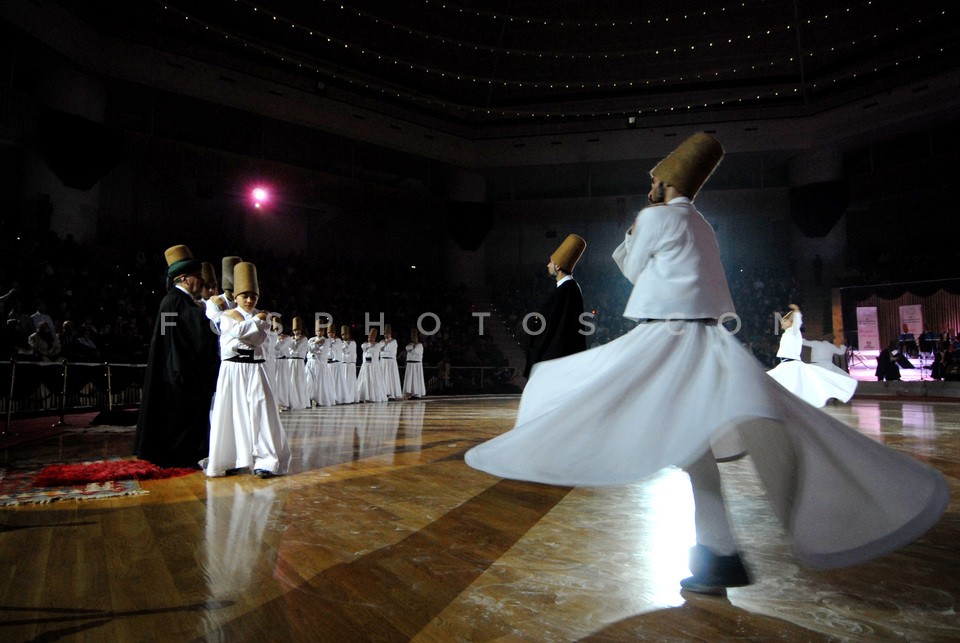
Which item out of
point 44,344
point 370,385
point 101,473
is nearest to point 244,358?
point 101,473

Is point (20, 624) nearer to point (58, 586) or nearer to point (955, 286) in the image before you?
point (58, 586)

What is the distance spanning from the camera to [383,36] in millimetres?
17828

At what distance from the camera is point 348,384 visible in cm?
1406

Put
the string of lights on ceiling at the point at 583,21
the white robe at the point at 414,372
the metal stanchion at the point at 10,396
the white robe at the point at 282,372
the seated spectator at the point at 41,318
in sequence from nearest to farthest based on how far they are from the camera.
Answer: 1. the metal stanchion at the point at 10,396
2. the seated spectator at the point at 41,318
3. the white robe at the point at 282,372
4. the white robe at the point at 414,372
5. the string of lights on ceiling at the point at 583,21

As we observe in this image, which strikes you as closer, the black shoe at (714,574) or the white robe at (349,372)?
the black shoe at (714,574)

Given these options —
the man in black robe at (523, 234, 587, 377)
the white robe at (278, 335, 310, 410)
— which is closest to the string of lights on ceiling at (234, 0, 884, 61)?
the white robe at (278, 335, 310, 410)

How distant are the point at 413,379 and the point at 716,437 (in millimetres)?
14419

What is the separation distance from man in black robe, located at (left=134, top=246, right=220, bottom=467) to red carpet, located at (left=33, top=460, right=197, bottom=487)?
0.10m

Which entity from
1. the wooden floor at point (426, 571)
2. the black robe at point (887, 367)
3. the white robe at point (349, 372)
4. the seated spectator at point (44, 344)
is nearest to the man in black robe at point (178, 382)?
the wooden floor at point (426, 571)

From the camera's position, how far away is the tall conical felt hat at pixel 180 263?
4.88m

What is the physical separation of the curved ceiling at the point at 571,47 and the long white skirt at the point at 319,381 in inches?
374

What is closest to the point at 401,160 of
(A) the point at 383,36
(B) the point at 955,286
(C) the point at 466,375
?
(A) the point at 383,36

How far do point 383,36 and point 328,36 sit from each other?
59.9 inches

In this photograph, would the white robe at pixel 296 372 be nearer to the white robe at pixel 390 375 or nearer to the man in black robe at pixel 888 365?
the white robe at pixel 390 375
